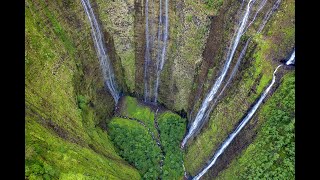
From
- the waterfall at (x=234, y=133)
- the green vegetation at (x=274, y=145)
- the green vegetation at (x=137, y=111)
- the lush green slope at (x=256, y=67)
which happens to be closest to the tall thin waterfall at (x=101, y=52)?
the green vegetation at (x=137, y=111)

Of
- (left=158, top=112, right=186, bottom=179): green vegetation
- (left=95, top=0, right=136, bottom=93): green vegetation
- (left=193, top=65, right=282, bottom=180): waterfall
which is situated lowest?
(left=158, top=112, right=186, bottom=179): green vegetation

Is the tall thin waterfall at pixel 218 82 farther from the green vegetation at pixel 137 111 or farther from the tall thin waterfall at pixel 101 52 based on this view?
the tall thin waterfall at pixel 101 52

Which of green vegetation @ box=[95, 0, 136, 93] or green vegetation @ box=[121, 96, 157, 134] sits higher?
green vegetation @ box=[95, 0, 136, 93]

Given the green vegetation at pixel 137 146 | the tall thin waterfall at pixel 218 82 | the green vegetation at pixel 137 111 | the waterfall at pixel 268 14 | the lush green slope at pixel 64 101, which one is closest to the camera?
the lush green slope at pixel 64 101

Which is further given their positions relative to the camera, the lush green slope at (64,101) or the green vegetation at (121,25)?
the green vegetation at (121,25)

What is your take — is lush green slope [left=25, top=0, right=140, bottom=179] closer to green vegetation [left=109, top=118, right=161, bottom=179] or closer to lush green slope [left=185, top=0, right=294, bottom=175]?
green vegetation [left=109, top=118, right=161, bottom=179]

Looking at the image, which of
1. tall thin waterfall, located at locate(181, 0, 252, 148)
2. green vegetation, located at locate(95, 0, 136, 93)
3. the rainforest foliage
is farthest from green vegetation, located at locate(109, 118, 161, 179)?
green vegetation, located at locate(95, 0, 136, 93)

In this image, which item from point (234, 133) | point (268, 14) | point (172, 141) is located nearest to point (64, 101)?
point (172, 141)
